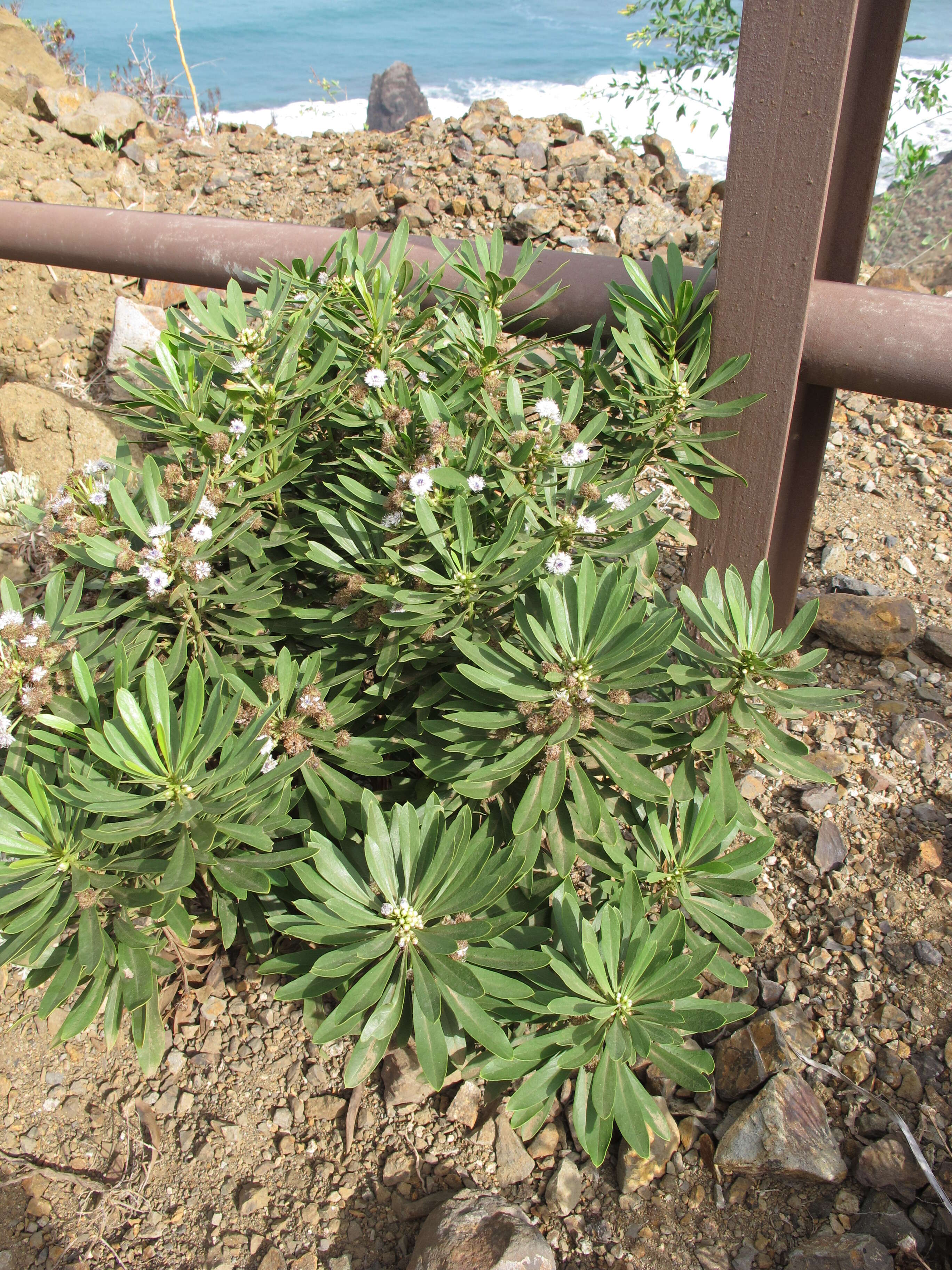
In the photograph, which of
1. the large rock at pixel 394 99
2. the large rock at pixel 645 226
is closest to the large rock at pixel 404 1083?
→ the large rock at pixel 645 226

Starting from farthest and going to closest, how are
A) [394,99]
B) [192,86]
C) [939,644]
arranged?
[394,99] < [192,86] < [939,644]

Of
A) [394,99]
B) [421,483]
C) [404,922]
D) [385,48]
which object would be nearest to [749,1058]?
[404,922]

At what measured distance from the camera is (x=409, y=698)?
5.86 feet

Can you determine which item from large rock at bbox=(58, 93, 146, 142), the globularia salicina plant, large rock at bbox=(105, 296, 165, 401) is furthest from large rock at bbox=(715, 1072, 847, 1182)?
large rock at bbox=(58, 93, 146, 142)

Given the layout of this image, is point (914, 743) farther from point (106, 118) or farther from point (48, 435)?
point (106, 118)

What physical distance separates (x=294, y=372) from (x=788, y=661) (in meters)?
1.10

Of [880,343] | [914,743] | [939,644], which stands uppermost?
[880,343]

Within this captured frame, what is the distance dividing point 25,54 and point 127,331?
5094mm

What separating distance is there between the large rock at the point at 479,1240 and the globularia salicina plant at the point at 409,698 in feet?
0.53

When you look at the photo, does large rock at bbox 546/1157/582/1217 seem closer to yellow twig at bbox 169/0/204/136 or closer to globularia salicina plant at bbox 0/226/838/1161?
globularia salicina plant at bbox 0/226/838/1161

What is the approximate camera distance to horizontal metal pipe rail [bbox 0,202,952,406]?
5.16ft

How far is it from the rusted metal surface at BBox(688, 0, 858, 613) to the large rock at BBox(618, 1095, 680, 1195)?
1267 millimetres

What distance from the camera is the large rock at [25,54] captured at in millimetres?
7102

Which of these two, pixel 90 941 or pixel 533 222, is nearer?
pixel 90 941
